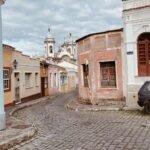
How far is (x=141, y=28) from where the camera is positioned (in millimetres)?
16438

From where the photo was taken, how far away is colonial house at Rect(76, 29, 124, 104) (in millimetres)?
18078

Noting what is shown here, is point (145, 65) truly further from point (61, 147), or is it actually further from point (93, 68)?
point (61, 147)

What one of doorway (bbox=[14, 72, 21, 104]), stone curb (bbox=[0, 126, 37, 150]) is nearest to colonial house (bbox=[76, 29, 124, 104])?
doorway (bbox=[14, 72, 21, 104])

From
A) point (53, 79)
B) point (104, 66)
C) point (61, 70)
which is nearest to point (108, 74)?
point (104, 66)

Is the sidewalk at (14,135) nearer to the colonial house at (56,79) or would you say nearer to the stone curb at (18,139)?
the stone curb at (18,139)

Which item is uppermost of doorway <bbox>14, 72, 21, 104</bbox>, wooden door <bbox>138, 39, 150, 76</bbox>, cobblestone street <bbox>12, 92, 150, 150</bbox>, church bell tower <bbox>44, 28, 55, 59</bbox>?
church bell tower <bbox>44, 28, 55, 59</bbox>

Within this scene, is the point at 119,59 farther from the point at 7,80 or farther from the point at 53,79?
the point at 53,79

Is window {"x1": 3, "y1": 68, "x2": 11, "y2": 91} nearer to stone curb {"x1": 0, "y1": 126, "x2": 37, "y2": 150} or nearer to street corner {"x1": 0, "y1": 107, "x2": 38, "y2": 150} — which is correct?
street corner {"x1": 0, "y1": 107, "x2": 38, "y2": 150}

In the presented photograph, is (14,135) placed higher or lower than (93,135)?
higher

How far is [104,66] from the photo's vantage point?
18.9 m

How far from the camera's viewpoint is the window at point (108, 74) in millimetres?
18562

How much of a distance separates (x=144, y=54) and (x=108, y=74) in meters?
3.01

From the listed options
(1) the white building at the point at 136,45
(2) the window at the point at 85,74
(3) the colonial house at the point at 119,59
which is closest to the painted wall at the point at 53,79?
(2) the window at the point at 85,74

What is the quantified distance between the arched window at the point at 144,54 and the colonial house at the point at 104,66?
1547 mm
